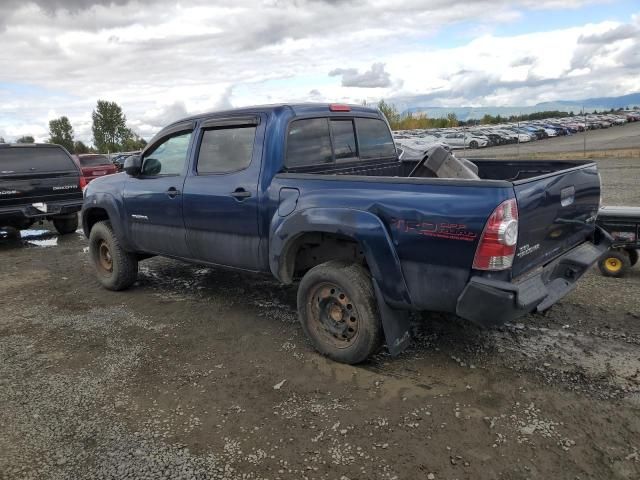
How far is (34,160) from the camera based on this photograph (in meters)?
9.10

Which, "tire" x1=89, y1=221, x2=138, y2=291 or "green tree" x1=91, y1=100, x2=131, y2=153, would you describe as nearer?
"tire" x1=89, y1=221, x2=138, y2=291

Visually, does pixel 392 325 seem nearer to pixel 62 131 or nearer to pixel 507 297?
pixel 507 297

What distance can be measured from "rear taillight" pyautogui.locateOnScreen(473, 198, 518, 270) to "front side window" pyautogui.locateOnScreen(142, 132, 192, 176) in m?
3.08

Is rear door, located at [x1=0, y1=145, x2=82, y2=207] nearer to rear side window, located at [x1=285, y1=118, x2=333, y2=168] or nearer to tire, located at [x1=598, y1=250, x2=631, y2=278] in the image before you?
rear side window, located at [x1=285, y1=118, x2=333, y2=168]

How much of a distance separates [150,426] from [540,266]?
276 centimetres

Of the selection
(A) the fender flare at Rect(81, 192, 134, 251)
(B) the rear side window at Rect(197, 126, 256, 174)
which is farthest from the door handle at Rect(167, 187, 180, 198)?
(A) the fender flare at Rect(81, 192, 134, 251)

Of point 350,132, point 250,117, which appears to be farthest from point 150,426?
point 350,132

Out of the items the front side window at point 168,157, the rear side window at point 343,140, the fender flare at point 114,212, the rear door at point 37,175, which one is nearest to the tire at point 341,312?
the rear side window at point 343,140

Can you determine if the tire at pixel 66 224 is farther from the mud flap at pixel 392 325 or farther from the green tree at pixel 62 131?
the green tree at pixel 62 131

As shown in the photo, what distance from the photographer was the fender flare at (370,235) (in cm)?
342

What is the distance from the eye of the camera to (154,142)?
17.7 feet

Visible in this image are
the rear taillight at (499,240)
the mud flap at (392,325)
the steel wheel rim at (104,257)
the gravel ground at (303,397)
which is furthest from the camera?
the steel wheel rim at (104,257)

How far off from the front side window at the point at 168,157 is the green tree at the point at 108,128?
73.3 metres

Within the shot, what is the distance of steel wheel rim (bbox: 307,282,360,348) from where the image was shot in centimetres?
383
